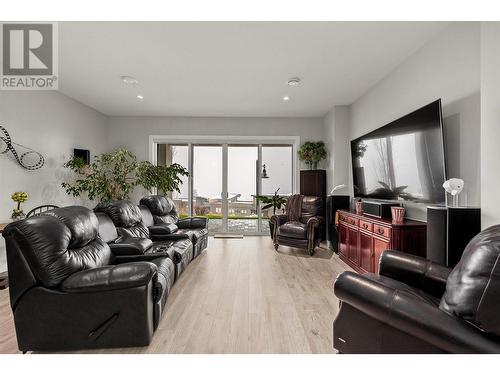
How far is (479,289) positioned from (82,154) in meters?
5.70

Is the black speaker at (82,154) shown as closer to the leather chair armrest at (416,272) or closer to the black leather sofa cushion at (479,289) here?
the leather chair armrest at (416,272)

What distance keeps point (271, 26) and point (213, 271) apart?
298 centimetres

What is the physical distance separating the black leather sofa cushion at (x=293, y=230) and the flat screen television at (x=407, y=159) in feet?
3.81

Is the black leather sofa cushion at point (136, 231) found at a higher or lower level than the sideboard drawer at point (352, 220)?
lower

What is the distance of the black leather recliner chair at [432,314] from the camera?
1.06 meters

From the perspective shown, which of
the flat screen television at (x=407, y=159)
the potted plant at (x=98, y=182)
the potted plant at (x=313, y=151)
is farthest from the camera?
the potted plant at (x=313, y=151)

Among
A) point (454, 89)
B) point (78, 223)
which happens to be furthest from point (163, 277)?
point (454, 89)

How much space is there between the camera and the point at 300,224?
4.48 m

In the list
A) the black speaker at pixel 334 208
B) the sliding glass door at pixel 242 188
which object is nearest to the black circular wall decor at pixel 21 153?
the sliding glass door at pixel 242 188

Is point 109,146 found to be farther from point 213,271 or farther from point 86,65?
point 213,271
